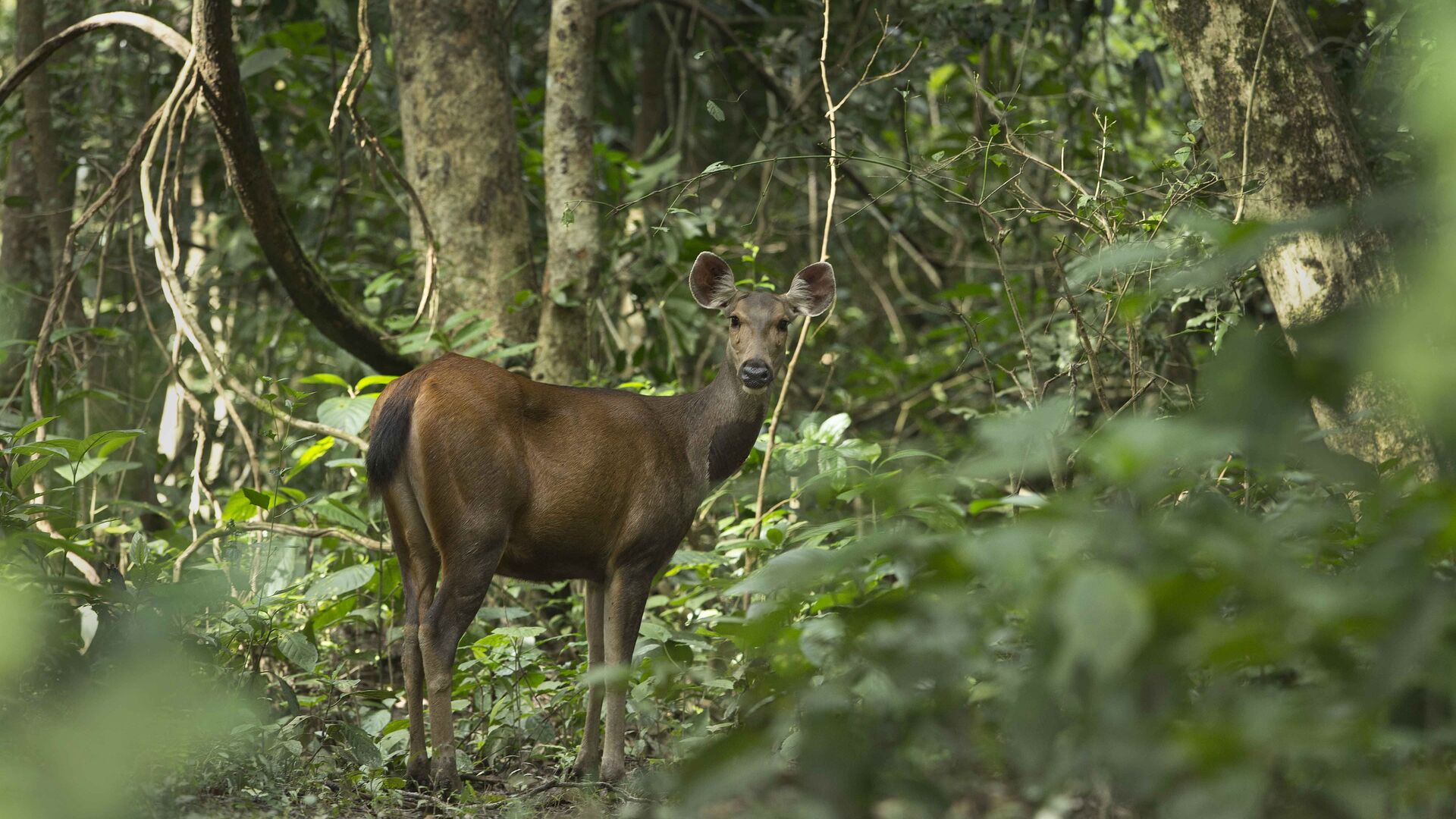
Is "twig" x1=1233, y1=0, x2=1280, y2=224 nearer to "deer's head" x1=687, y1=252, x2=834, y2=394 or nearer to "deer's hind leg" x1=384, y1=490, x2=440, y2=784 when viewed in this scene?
"deer's head" x1=687, y1=252, x2=834, y2=394

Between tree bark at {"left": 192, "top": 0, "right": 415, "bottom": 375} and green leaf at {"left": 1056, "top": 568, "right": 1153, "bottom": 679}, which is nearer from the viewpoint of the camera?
green leaf at {"left": 1056, "top": 568, "right": 1153, "bottom": 679}

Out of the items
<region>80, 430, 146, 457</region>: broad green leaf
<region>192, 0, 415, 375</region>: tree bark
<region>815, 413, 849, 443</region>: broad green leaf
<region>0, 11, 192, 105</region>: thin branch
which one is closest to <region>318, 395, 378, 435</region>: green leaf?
<region>192, 0, 415, 375</region>: tree bark

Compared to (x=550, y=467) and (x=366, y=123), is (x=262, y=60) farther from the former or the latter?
(x=550, y=467)

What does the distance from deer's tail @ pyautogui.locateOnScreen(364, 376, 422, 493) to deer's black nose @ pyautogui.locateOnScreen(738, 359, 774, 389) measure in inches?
58.7

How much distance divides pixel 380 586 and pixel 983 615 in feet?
14.7

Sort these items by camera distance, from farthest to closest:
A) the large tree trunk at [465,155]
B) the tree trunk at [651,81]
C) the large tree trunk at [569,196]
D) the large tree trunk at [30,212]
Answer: the tree trunk at [651,81] → the large tree trunk at [30,212] → the large tree trunk at [465,155] → the large tree trunk at [569,196]

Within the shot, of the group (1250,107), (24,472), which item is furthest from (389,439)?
(1250,107)

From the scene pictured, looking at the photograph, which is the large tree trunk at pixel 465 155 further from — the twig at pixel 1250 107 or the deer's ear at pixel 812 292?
the twig at pixel 1250 107

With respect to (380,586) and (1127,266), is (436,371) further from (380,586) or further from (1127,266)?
(1127,266)

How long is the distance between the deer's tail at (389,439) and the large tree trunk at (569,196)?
2220 mm

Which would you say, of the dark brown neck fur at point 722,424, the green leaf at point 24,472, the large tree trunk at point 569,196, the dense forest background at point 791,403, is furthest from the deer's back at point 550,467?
the large tree trunk at point 569,196

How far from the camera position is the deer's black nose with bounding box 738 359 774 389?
5.80 metres

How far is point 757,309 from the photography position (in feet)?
19.9

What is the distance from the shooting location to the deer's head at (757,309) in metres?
5.88
